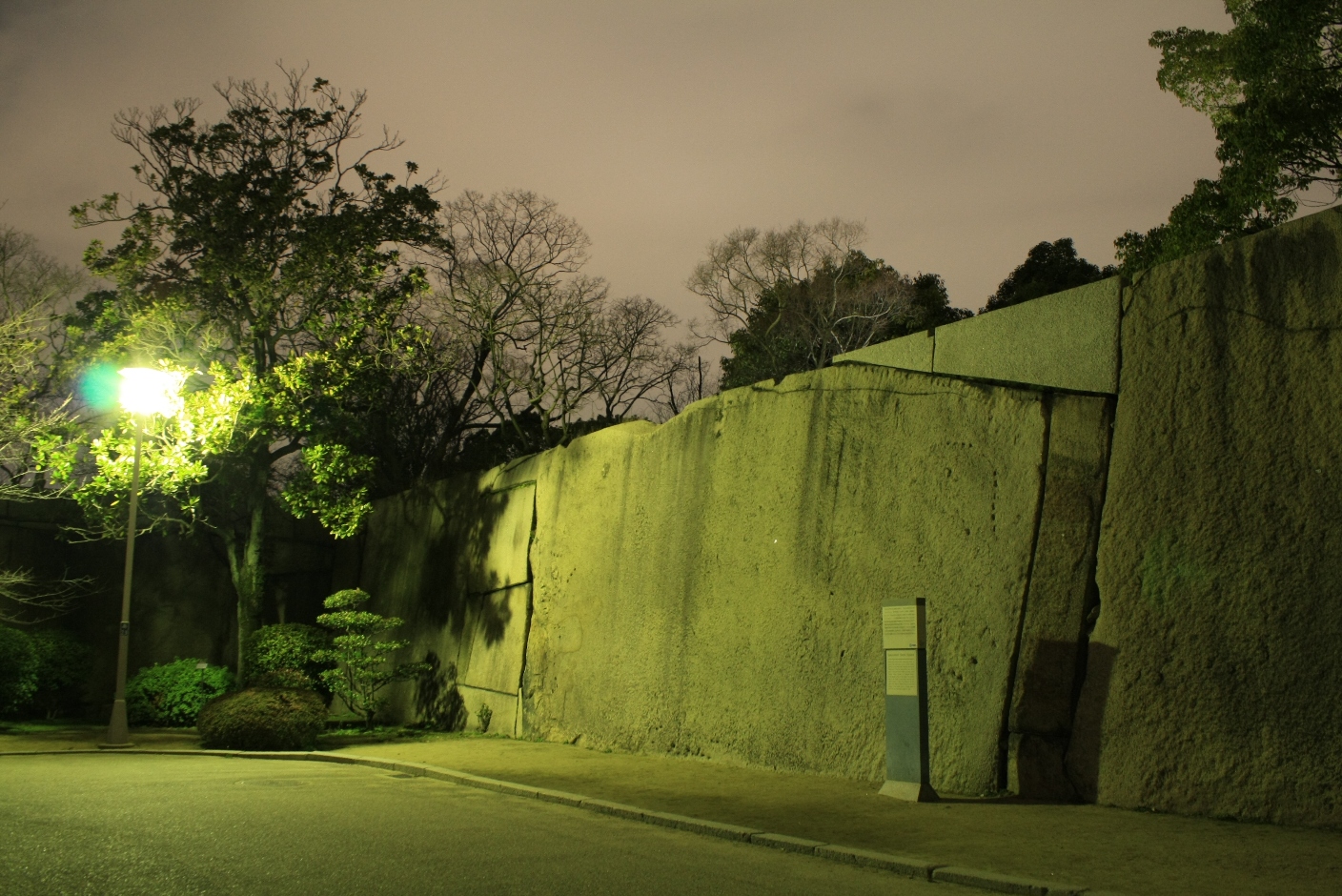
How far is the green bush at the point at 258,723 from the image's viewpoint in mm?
12578

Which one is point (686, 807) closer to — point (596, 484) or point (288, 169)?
point (596, 484)

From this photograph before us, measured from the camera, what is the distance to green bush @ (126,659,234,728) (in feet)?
54.5

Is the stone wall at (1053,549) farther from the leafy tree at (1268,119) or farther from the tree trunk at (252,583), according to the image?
the tree trunk at (252,583)

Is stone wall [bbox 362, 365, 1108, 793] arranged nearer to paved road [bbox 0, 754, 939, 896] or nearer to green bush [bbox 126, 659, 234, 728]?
paved road [bbox 0, 754, 939, 896]

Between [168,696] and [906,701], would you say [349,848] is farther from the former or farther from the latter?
[168,696]

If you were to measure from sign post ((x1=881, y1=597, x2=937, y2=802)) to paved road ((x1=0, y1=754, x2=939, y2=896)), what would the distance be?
1.85m

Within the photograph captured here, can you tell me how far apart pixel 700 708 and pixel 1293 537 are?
20.4 feet

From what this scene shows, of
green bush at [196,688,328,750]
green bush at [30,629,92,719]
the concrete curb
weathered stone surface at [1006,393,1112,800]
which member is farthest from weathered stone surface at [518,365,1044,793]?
green bush at [30,629,92,719]

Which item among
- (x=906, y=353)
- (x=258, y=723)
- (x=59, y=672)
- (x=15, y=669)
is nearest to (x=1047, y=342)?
(x=906, y=353)

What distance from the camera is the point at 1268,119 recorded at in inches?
504

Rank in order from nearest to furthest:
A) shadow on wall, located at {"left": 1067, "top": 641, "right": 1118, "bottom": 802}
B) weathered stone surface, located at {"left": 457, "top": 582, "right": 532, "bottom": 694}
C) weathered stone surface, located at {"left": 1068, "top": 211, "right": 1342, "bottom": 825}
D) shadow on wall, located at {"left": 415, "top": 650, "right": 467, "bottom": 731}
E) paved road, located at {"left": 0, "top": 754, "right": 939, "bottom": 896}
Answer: paved road, located at {"left": 0, "top": 754, "right": 939, "bottom": 896} < weathered stone surface, located at {"left": 1068, "top": 211, "right": 1342, "bottom": 825} < shadow on wall, located at {"left": 1067, "top": 641, "right": 1118, "bottom": 802} < weathered stone surface, located at {"left": 457, "top": 582, "right": 532, "bottom": 694} < shadow on wall, located at {"left": 415, "top": 650, "right": 467, "bottom": 731}

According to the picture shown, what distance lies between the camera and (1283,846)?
602 centimetres

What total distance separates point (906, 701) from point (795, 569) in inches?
98.6

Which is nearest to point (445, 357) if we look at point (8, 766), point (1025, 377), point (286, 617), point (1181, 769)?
point (286, 617)
